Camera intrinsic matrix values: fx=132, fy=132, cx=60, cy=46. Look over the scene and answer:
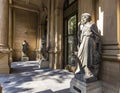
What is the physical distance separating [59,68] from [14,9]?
444 inches

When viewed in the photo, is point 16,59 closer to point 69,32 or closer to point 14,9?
point 14,9

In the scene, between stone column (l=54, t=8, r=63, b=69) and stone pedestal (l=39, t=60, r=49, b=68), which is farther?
stone pedestal (l=39, t=60, r=49, b=68)

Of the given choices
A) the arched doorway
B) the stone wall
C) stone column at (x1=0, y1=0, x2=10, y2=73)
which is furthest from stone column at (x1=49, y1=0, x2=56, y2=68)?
the stone wall

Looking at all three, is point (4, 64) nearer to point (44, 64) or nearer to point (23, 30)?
point (44, 64)

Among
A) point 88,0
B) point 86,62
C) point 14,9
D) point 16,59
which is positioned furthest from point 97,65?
point 14,9

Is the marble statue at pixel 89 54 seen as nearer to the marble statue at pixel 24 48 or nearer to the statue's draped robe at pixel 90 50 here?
the statue's draped robe at pixel 90 50

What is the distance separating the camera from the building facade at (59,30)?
358 centimetres

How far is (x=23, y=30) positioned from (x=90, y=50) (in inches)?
587

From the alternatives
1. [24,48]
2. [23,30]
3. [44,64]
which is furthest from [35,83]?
[23,30]

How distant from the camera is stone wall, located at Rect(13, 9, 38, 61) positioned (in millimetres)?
16656

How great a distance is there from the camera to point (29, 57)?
1756 cm

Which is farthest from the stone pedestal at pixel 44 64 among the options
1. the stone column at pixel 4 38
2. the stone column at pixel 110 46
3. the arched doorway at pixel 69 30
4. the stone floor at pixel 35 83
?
the stone column at pixel 110 46

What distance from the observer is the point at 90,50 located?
147 inches

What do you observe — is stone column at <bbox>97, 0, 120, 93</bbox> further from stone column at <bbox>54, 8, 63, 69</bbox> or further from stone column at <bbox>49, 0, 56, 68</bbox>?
stone column at <bbox>49, 0, 56, 68</bbox>
